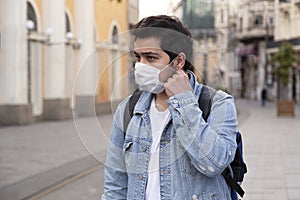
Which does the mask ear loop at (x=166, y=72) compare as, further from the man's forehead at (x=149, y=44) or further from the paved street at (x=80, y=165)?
the paved street at (x=80, y=165)

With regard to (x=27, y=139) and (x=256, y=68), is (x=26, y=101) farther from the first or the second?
(x=256, y=68)

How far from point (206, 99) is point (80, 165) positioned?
26.0 feet

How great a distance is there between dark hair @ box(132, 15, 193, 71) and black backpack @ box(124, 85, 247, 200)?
4.8 inches

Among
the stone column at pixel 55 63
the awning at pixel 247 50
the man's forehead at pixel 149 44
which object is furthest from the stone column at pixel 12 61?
the awning at pixel 247 50

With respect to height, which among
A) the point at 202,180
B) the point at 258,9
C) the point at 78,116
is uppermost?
the point at 258,9

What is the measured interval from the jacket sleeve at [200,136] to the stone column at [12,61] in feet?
58.3

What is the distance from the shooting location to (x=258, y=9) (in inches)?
1781

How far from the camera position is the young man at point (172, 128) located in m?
2.12

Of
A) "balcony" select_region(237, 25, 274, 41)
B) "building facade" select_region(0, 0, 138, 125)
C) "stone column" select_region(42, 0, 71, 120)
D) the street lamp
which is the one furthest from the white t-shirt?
"balcony" select_region(237, 25, 274, 41)

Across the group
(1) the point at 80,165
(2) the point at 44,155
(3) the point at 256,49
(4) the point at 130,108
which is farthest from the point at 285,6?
(4) the point at 130,108

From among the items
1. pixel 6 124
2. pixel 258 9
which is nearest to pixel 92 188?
pixel 6 124

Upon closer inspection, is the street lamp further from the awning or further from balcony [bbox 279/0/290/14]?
the awning

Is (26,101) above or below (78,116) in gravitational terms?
below

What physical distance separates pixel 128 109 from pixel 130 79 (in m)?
0.15
